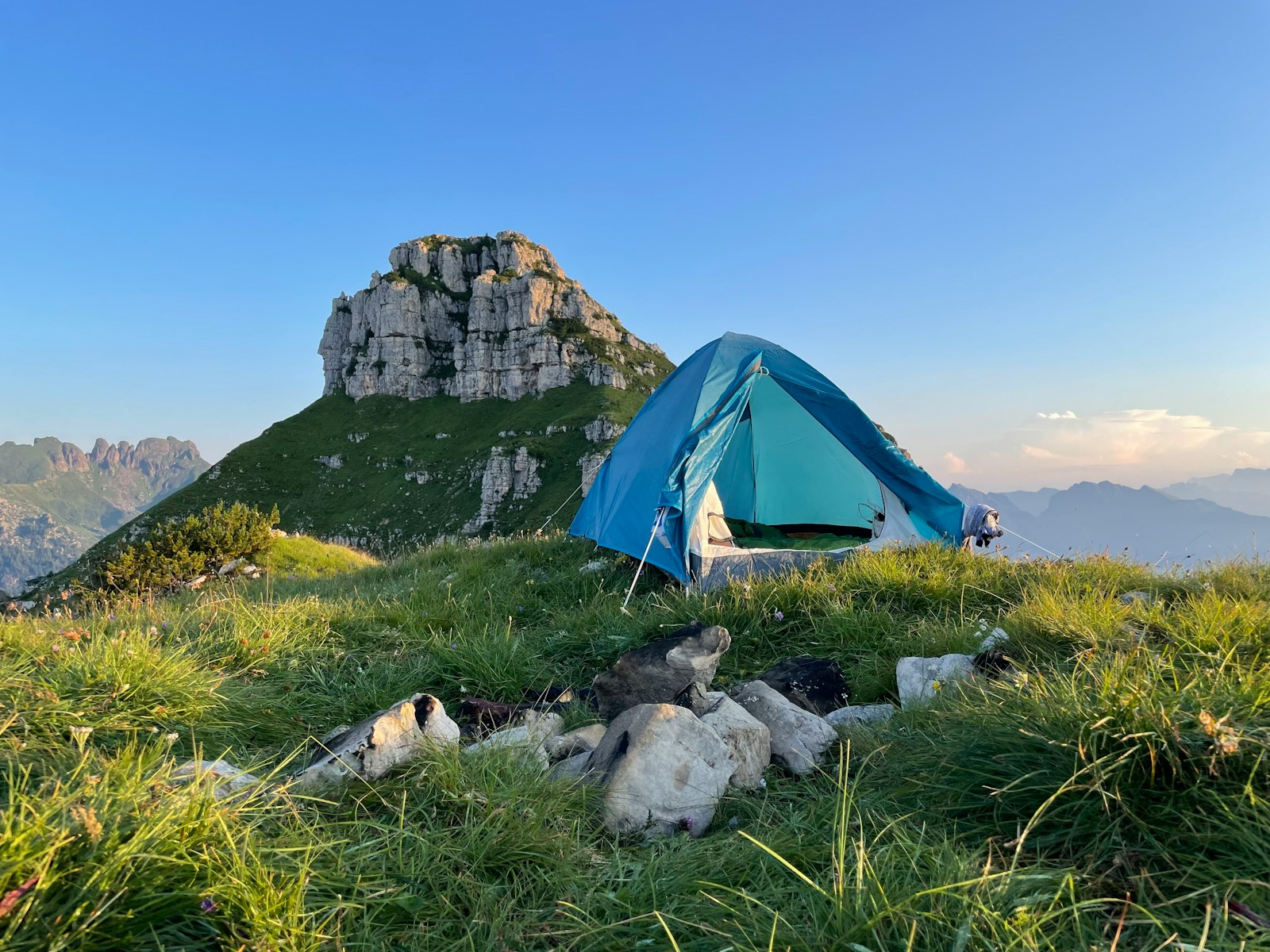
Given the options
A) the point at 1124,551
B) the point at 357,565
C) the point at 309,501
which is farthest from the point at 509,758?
the point at 309,501

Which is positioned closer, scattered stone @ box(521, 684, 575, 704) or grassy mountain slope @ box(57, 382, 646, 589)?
scattered stone @ box(521, 684, 575, 704)

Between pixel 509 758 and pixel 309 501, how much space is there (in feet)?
341

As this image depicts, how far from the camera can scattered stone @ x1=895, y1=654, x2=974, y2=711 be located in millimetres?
4008

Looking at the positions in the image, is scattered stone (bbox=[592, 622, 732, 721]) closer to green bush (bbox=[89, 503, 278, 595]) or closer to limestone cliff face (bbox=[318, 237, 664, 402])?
green bush (bbox=[89, 503, 278, 595])

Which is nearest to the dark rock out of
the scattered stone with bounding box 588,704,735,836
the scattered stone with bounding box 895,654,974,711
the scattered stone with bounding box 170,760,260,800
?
the scattered stone with bounding box 588,704,735,836

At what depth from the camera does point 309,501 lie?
3733 inches

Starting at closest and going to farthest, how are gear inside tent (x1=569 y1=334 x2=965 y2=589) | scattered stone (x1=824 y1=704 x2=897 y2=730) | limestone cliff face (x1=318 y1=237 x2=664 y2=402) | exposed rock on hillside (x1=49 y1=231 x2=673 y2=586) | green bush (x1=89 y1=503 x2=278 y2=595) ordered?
scattered stone (x1=824 y1=704 x2=897 y2=730) → gear inside tent (x1=569 y1=334 x2=965 y2=589) → green bush (x1=89 y1=503 x2=278 y2=595) → exposed rock on hillside (x1=49 y1=231 x2=673 y2=586) → limestone cliff face (x1=318 y1=237 x2=664 y2=402)

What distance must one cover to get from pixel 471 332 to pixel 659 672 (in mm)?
120361

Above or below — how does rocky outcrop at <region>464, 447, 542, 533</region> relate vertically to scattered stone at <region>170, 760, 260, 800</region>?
above

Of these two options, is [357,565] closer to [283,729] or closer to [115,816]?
[283,729]

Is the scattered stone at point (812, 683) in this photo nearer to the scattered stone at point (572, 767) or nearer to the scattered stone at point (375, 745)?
the scattered stone at point (572, 767)

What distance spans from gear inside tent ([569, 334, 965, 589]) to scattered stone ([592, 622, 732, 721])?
105 inches

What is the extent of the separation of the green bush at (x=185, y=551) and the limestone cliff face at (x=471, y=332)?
309ft

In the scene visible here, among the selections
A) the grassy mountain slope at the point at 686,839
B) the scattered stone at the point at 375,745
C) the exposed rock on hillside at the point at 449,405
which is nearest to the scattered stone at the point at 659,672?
the grassy mountain slope at the point at 686,839
